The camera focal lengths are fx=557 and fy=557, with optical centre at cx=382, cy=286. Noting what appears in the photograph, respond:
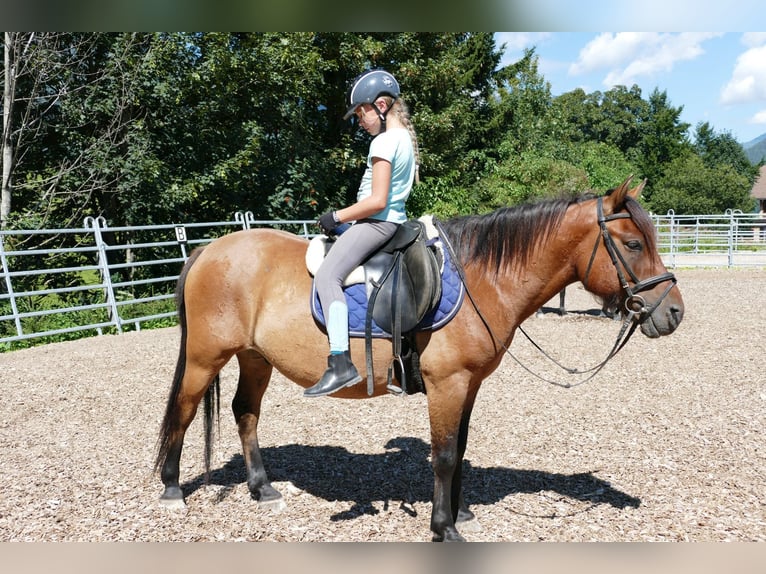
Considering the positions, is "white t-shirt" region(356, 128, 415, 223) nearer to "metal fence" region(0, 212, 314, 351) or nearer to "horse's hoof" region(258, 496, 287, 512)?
"horse's hoof" region(258, 496, 287, 512)

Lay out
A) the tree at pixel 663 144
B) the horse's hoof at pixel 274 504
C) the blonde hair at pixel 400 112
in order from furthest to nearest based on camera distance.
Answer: the tree at pixel 663 144 → the horse's hoof at pixel 274 504 → the blonde hair at pixel 400 112

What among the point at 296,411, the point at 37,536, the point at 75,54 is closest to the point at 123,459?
the point at 37,536

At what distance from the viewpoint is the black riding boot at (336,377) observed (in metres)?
3.05

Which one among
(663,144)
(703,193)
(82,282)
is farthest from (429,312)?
(663,144)

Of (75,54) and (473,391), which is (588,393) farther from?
(75,54)

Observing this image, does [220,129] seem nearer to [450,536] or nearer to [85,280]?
[85,280]

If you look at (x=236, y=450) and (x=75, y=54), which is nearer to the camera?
(x=236, y=450)

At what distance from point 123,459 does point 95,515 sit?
996 mm

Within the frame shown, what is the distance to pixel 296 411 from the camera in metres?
5.74

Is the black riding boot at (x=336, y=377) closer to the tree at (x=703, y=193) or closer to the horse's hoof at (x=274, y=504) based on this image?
the horse's hoof at (x=274, y=504)

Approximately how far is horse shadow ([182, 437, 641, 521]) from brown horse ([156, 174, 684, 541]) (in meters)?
Result: 0.42

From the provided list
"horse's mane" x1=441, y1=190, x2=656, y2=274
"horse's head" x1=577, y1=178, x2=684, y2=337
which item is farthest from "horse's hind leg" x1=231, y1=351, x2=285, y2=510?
"horse's head" x1=577, y1=178, x2=684, y2=337

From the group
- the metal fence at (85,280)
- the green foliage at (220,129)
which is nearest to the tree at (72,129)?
the green foliage at (220,129)

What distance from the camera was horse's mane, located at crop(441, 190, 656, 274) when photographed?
3.17 metres
